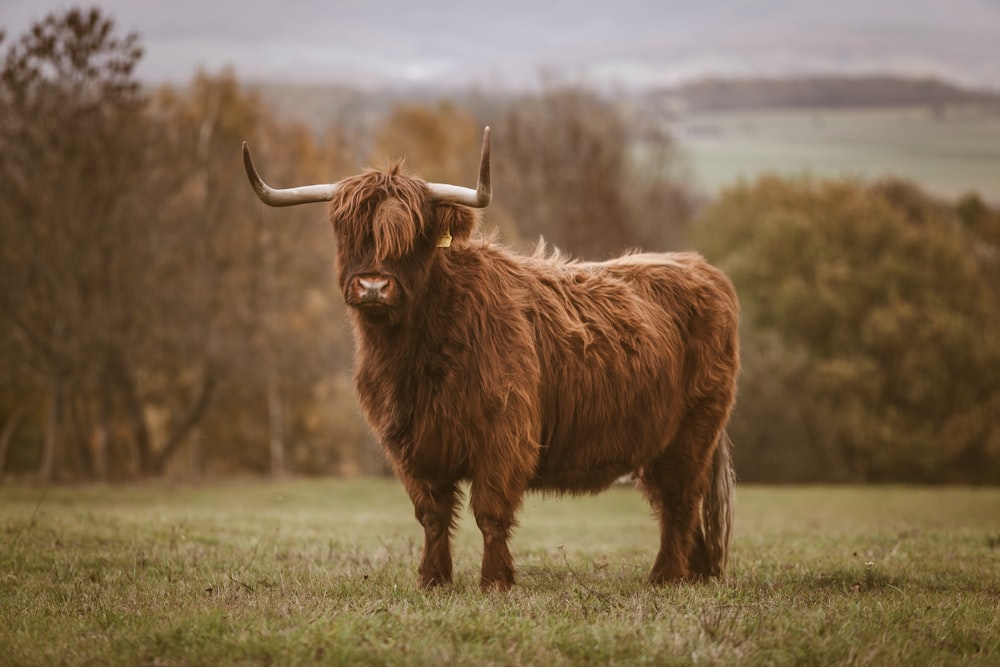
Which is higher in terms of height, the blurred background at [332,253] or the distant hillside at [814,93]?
the distant hillside at [814,93]

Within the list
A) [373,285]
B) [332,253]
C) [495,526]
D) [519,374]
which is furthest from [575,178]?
[373,285]

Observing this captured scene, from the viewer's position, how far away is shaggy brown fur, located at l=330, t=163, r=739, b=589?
6.39 metres

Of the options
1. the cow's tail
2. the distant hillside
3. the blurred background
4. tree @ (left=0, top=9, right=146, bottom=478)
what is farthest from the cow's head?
the distant hillside

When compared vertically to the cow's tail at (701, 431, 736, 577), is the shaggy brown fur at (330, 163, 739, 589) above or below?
above

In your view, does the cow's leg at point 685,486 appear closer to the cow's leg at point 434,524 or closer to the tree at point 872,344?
the cow's leg at point 434,524

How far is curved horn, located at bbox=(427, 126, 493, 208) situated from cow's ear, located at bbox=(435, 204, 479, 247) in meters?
0.08

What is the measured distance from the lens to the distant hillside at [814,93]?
256 feet

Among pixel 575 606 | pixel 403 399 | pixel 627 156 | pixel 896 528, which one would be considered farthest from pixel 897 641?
pixel 627 156

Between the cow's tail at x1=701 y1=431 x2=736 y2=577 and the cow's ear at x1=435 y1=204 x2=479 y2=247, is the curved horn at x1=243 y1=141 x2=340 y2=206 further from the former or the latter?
the cow's tail at x1=701 y1=431 x2=736 y2=577

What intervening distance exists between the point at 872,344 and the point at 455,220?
35405mm

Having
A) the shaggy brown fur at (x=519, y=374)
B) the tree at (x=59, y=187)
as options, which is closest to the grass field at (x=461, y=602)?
the shaggy brown fur at (x=519, y=374)

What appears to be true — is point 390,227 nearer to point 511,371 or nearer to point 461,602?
point 511,371

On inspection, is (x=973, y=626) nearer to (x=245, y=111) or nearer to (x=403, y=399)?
(x=403, y=399)

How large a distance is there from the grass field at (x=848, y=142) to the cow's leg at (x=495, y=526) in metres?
56.6
